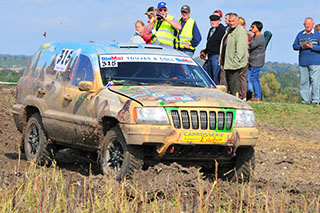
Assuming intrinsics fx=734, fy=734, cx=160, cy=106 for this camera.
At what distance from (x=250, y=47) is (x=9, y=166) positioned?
950cm

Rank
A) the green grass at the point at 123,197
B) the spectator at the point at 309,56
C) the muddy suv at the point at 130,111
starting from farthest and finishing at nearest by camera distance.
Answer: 1. the spectator at the point at 309,56
2. the muddy suv at the point at 130,111
3. the green grass at the point at 123,197

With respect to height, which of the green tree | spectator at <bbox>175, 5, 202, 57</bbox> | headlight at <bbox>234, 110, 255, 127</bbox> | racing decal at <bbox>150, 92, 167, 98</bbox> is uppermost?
spectator at <bbox>175, 5, 202, 57</bbox>

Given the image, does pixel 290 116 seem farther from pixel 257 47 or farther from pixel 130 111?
pixel 130 111

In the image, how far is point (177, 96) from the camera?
28.4 feet

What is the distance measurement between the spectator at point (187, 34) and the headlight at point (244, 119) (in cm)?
747

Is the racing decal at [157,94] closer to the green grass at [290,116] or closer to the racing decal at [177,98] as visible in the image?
the racing decal at [177,98]

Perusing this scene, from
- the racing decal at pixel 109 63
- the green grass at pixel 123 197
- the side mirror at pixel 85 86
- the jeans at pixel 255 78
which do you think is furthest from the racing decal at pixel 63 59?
the jeans at pixel 255 78

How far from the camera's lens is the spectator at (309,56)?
17922mm

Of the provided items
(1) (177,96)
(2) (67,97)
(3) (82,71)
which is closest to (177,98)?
(1) (177,96)

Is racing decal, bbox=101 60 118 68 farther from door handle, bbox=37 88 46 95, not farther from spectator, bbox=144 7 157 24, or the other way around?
spectator, bbox=144 7 157 24

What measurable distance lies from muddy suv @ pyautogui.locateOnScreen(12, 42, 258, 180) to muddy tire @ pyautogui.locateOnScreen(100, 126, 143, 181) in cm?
1

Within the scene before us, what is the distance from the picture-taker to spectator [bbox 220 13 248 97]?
15328mm

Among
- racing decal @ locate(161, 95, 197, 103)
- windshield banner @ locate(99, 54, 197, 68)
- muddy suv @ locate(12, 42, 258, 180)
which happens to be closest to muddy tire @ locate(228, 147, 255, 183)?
muddy suv @ locate(12, 42, 258, 180)

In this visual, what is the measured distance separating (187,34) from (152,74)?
663cm
